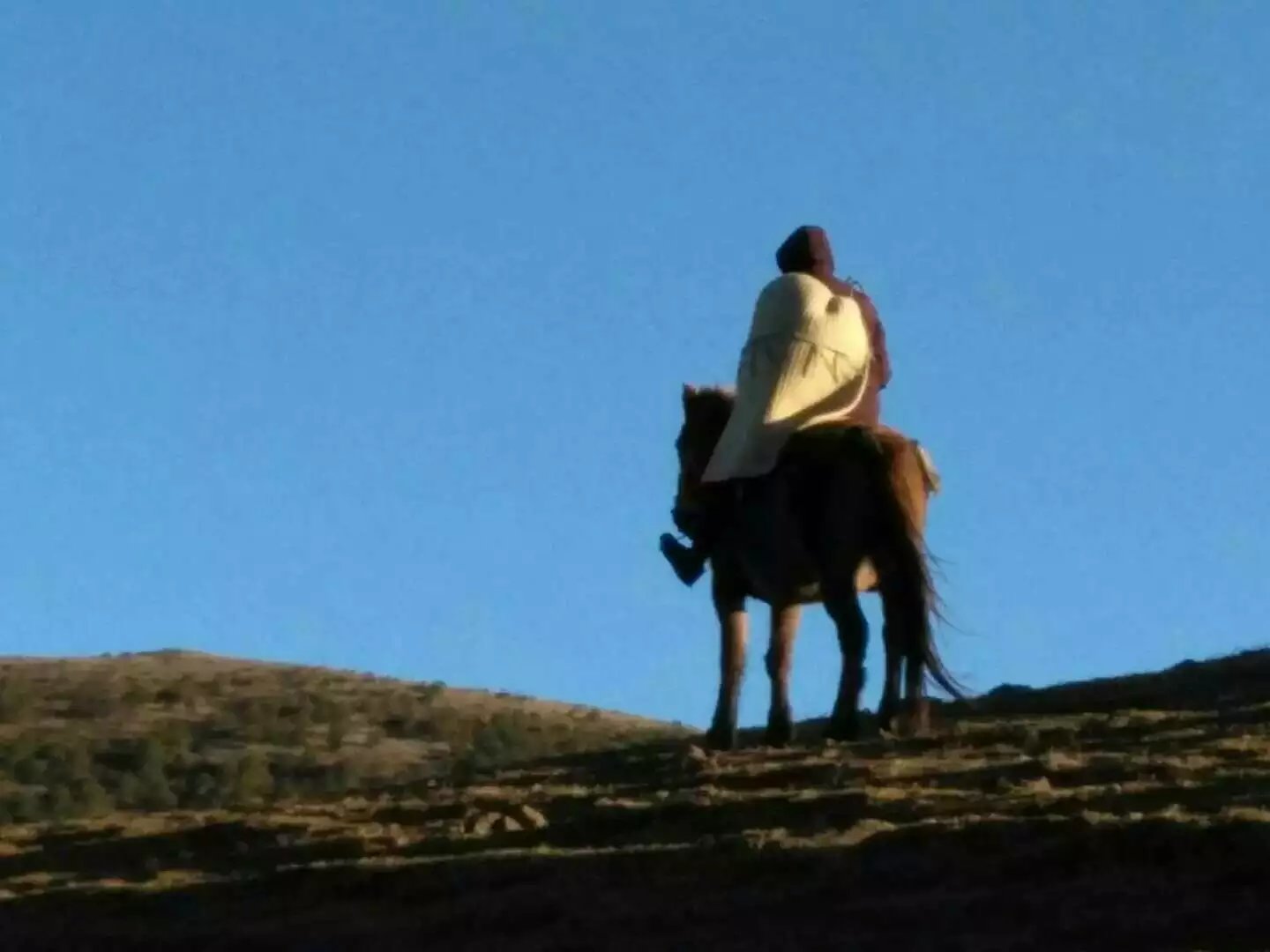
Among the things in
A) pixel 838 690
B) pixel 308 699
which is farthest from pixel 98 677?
pixel 838 690

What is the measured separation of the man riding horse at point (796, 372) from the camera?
13.2m

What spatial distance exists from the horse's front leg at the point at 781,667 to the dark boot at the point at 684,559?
640 mm

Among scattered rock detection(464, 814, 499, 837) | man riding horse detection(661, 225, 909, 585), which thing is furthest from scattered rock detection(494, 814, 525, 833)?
man riding horse detection(661, 225, 909, 585)

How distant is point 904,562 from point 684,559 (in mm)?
1361

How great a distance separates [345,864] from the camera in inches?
391

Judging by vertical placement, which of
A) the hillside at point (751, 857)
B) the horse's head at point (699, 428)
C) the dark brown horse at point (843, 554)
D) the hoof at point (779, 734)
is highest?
the horse's head at point (699, 428)

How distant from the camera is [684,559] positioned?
543 inches

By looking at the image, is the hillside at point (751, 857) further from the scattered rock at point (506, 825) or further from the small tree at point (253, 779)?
the small tree at point (253, 779)

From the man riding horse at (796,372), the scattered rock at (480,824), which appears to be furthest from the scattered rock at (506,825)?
the man riding horse at (796,372)

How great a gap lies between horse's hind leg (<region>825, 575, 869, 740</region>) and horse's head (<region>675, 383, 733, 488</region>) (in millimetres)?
1078

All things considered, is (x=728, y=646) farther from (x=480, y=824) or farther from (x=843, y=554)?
(x=480, y=824)

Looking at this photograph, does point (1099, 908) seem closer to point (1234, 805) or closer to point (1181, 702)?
point (1234, 805)

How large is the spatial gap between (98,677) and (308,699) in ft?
13.1

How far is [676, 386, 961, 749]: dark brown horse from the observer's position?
12.8 m
